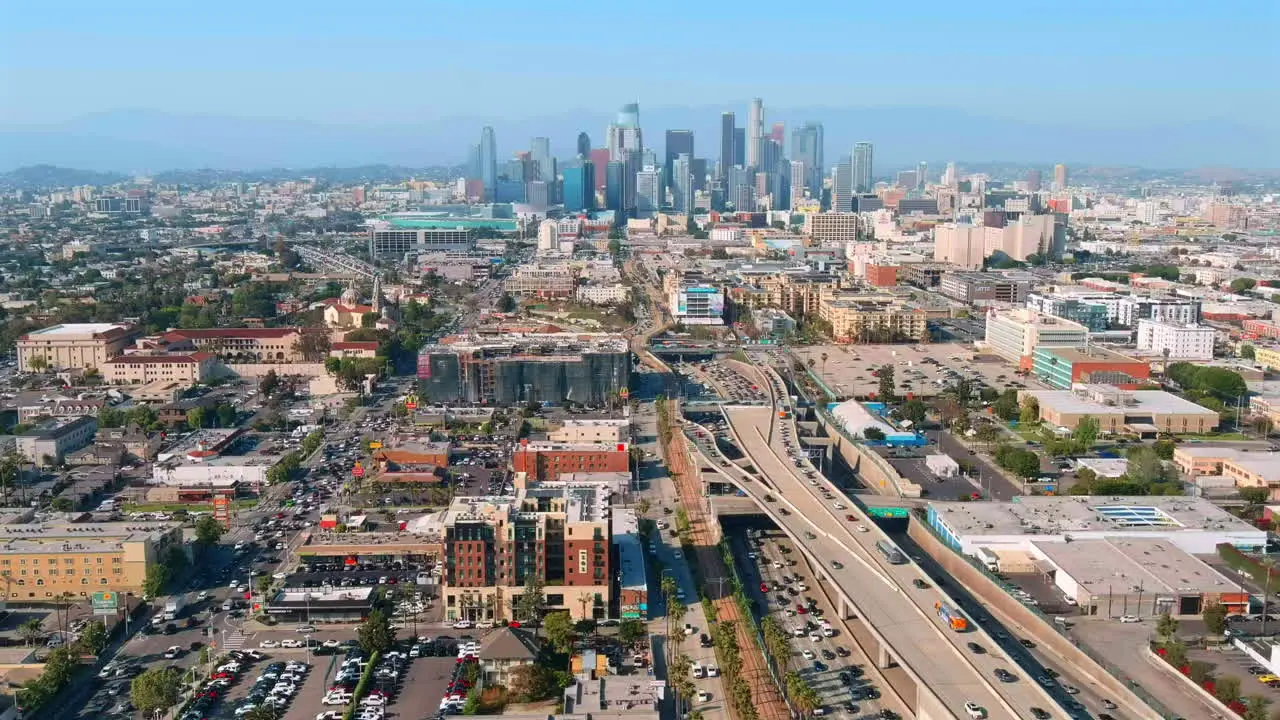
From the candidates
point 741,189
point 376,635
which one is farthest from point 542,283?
point 741,189

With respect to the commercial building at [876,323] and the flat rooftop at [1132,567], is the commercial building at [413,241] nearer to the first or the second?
the commercial building at [876,323]

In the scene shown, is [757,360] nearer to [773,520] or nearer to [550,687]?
[773,520]

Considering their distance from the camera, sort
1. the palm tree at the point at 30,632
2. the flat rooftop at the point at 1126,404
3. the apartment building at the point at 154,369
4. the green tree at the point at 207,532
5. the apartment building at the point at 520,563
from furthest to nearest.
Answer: the apartment building at the point at 154,369, the flat rooftop at the point at 1126,404, the green tree at the point at 207,532, the apartment building at the point at 520,563, the palm tree at the point at 30,632

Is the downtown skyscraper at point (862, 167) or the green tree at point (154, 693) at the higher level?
the downtown skyscraper at point (862, 167)

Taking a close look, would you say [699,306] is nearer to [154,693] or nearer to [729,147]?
[154,693]

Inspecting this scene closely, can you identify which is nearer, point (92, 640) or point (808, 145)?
point (92, 640)

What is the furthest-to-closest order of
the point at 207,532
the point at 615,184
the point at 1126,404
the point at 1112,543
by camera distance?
the point at 615,184, the point at 1126,404, the point at 207,532, the point at 1112,543

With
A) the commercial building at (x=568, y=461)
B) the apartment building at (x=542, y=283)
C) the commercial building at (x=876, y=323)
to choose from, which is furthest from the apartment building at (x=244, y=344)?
the commercial building at (x=876, y=323)

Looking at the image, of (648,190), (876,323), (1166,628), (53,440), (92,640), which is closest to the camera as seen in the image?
(92,640)
